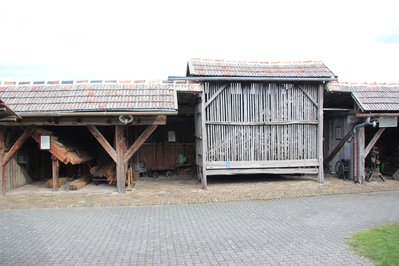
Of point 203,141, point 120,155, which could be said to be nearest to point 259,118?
point 203,141

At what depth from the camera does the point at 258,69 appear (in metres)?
12.6

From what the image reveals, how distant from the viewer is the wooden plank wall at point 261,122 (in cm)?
1209

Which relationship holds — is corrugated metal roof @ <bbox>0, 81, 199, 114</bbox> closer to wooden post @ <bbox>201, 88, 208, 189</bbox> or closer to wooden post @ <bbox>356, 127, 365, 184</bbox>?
wooden post @ <bbox>201, 88, 208, 189</bbox>

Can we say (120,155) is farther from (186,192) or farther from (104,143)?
(186,192)

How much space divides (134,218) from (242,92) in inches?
235

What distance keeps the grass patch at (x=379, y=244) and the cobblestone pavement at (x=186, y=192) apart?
3834 mm

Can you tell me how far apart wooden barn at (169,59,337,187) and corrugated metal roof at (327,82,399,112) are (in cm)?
79

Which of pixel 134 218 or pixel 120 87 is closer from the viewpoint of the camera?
pixel 134 218

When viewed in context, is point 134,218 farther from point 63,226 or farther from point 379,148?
point 379,148

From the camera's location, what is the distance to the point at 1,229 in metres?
7.57

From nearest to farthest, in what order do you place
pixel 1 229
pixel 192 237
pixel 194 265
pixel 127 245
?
pixel 194 265 < pixel 127 245 < pixel 192 237 < pixel 1 229

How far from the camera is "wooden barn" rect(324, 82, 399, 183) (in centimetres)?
1233

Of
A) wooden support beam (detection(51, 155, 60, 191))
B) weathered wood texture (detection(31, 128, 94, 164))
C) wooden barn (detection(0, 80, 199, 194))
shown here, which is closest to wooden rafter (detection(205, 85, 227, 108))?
wooden barn (detection(0, 80, 199, 194))

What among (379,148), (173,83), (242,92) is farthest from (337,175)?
(173,83)
